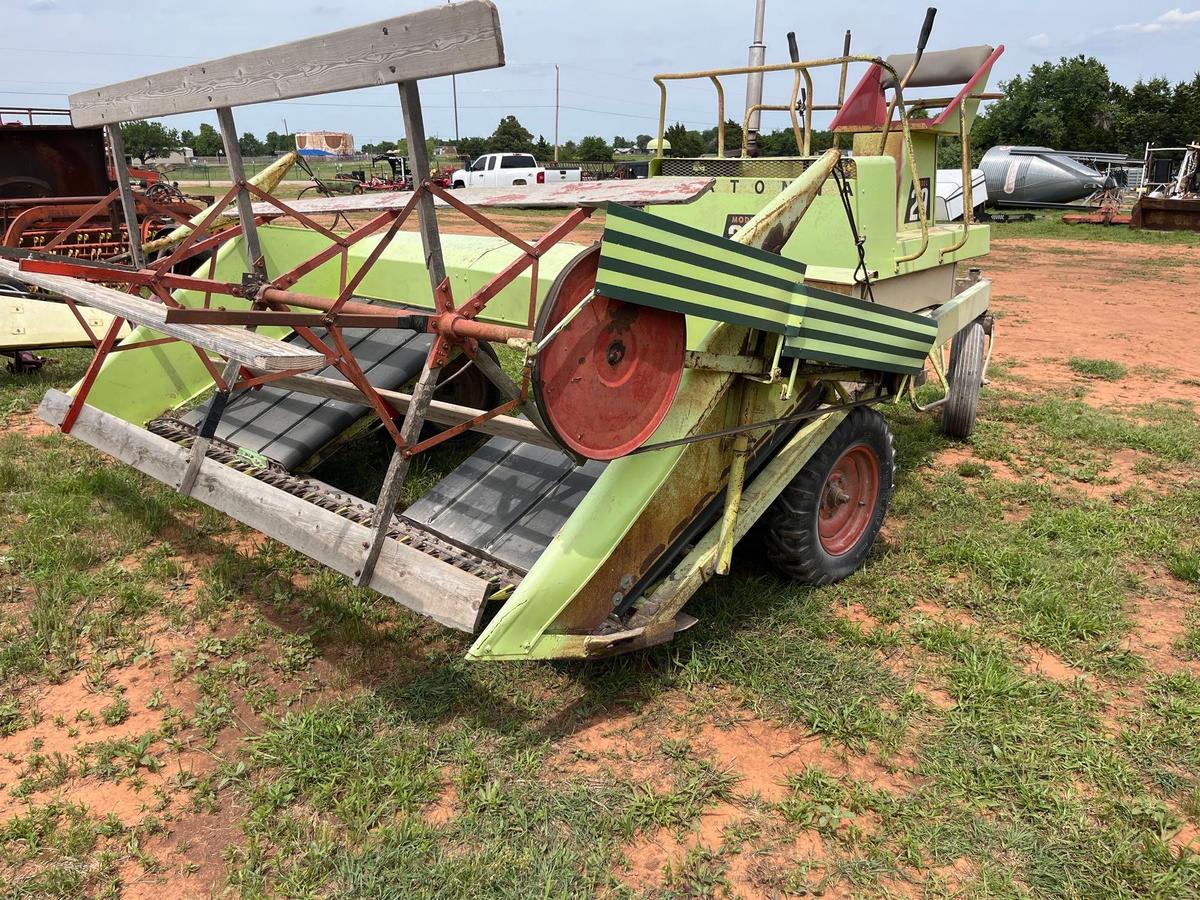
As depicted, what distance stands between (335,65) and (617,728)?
233 centimetres

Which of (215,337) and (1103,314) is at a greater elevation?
(215,337)

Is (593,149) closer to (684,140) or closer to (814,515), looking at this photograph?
(684,140)

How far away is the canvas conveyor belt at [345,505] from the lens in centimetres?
318

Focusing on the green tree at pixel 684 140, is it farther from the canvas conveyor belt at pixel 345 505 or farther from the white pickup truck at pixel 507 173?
the canvas conveyor belt at pixel 345 505

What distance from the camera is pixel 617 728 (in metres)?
2.95

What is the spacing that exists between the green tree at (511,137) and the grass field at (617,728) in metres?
54.7

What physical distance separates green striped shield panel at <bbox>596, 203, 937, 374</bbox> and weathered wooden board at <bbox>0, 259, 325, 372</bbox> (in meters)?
0.88

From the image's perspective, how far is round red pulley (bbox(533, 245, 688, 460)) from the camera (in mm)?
2471

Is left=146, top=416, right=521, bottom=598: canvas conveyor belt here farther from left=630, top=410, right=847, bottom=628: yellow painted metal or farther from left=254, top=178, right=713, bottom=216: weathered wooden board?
left=254, top=178, right=713, bottom=216: weathered wooden board

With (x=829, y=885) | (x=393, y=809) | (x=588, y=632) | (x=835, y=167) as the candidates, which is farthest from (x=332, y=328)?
(x=829, y=885)

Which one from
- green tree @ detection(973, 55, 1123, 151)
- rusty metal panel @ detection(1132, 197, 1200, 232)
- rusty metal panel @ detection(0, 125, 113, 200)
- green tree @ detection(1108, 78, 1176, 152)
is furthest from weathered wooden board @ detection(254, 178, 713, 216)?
green tree @ detection(1108, 78, 1176, 152)

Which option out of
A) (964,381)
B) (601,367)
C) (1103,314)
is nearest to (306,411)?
(601,367)

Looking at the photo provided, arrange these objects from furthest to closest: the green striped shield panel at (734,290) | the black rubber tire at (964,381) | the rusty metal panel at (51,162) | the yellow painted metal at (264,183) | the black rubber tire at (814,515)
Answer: the rusty metal panel at (51,162) < the black rubber tire at (964,381) < the yellow painted metal at (264,183) < the black rubber tire at (814,515) < the green striped shield panel at (734,290)

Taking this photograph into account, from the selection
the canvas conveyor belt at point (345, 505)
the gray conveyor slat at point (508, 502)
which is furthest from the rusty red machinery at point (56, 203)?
the gray conveyor slat at point (508, 502)
